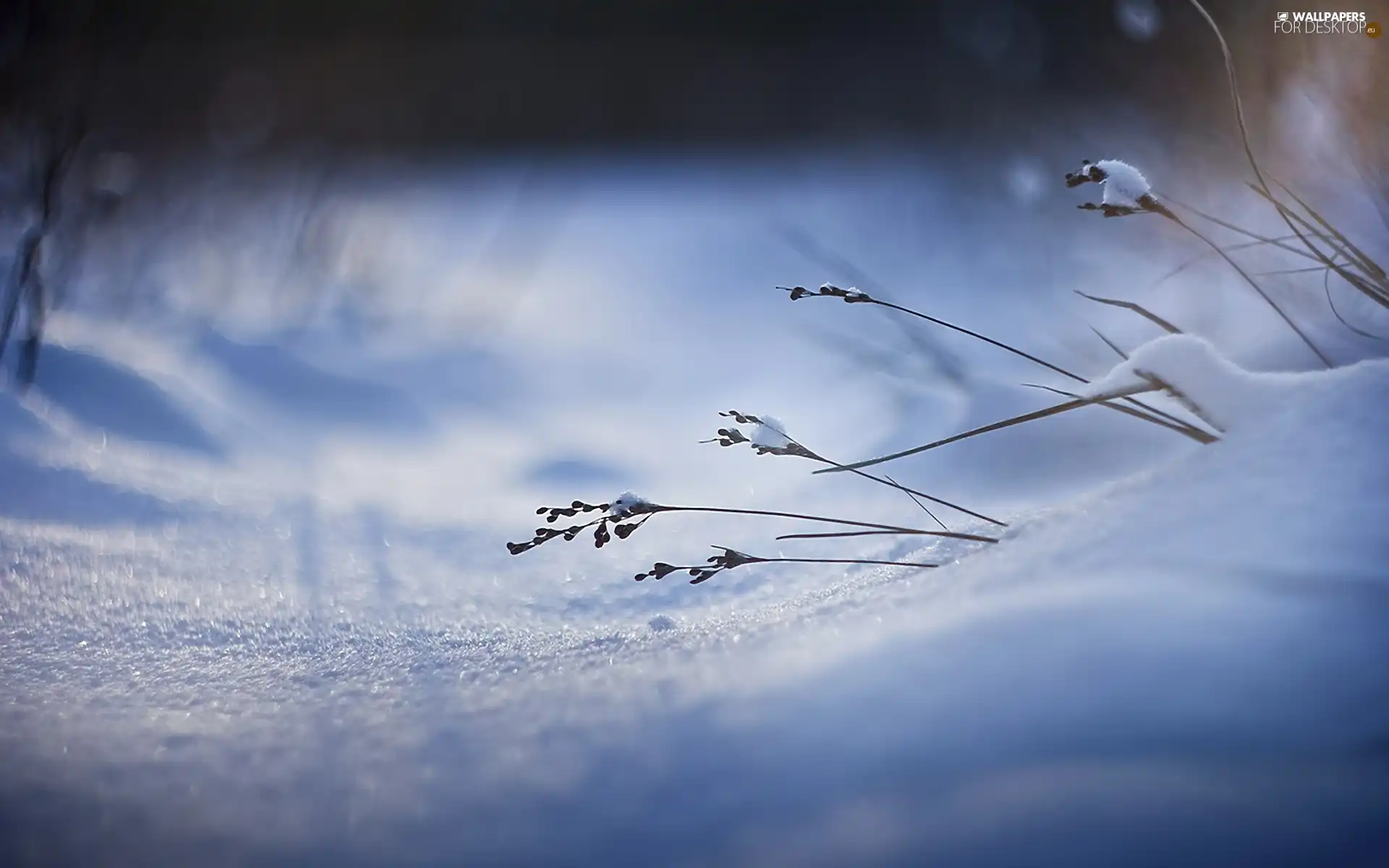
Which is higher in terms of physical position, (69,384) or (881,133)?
(881,133)

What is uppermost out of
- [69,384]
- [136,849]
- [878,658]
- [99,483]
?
[69,384]

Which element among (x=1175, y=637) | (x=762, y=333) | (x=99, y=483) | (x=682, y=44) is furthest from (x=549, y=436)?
(x=1175, y=637)

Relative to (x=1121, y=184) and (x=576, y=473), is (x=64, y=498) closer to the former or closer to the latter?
(x=576, y=473)

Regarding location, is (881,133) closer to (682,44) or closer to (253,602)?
(682,44)

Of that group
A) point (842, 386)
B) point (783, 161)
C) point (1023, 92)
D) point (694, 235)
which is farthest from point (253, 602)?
point (1023, 92)

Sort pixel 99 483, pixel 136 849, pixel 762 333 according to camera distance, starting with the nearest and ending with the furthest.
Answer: pixel 136 849
pixel 99 483
pixel 762 333

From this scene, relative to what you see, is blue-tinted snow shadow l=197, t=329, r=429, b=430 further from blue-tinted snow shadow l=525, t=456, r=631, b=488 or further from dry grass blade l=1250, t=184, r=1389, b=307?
dry grass blade l=1250, t=184, r=1389, b=307

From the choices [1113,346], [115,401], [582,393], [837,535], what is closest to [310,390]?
[115,401]

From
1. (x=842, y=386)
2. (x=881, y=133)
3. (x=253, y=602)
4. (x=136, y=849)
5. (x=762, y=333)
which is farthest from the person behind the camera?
(x=881, y=133)

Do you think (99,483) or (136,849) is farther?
(99,483)
